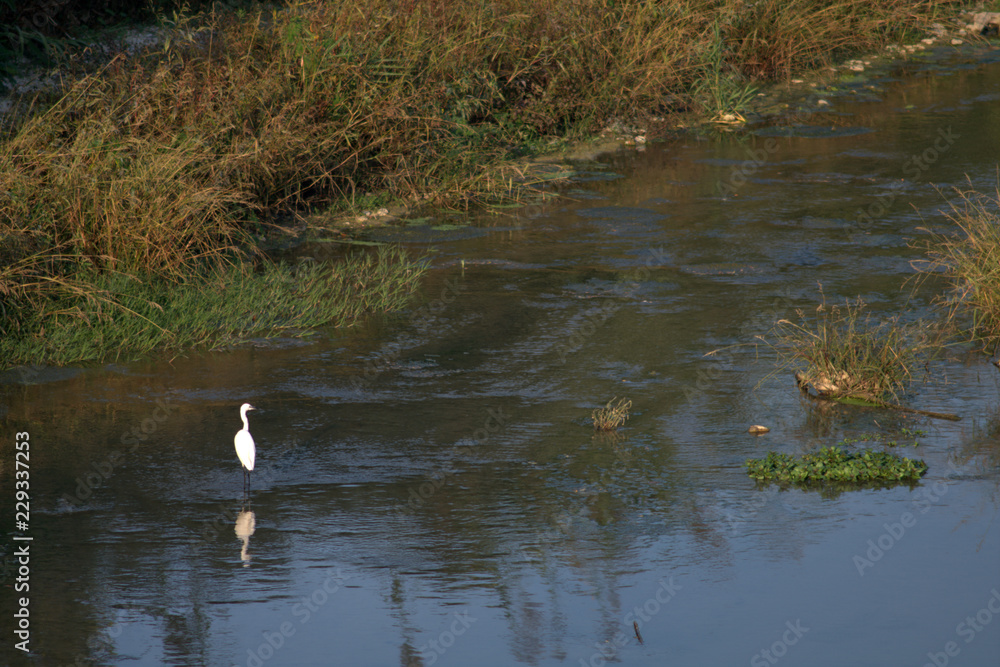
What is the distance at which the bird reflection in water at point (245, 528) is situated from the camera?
4645mm

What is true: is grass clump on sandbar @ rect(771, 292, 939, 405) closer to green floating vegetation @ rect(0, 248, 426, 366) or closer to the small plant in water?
the small plant in water

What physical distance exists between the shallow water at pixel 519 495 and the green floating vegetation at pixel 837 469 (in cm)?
10

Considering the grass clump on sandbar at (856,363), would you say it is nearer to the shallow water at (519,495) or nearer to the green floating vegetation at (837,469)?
the shallow water at (519,495)

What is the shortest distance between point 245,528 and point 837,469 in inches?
106

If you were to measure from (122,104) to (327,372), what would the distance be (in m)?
3.39

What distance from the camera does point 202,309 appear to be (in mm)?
7406

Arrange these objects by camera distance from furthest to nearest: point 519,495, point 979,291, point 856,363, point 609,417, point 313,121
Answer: point 313,121
point 979,291
point 856,363
point 609,417
point 519,495

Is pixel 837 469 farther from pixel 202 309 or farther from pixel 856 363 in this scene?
pixel 202 309

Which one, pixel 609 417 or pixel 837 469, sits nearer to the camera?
pixel 837 469

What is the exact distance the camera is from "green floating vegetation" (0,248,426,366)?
22.6 feet

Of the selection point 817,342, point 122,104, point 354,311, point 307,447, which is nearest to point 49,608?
point 307,447

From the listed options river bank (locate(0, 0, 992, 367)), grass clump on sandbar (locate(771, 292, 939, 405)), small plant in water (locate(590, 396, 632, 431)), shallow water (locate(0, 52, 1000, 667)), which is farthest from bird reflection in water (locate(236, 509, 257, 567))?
grass clump on sandbar (locate(771, 292, 939, 405))

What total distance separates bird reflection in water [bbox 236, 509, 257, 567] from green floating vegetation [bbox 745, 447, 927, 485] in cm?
229

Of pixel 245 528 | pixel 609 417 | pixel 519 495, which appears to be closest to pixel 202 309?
pixel 245 528
